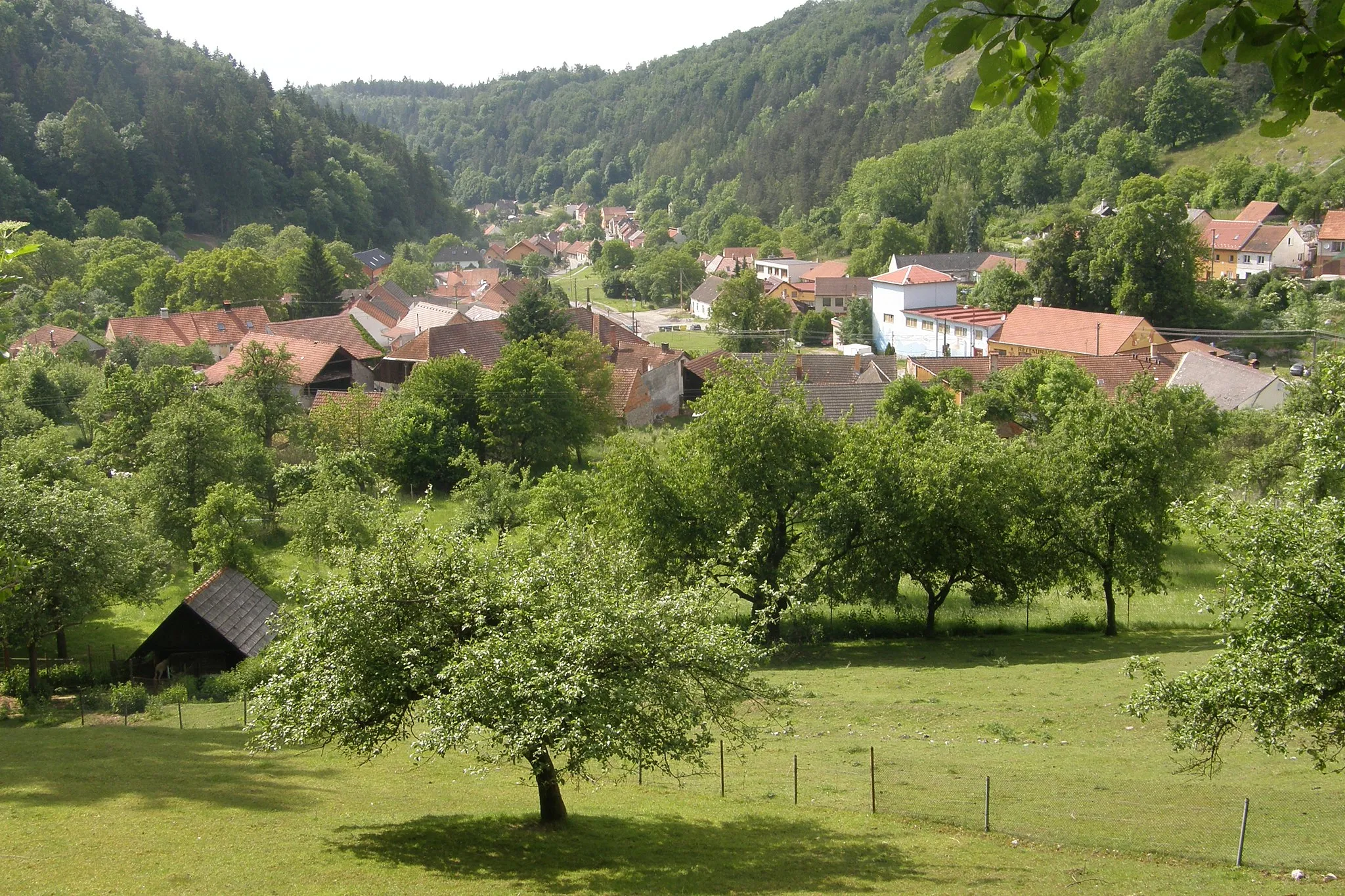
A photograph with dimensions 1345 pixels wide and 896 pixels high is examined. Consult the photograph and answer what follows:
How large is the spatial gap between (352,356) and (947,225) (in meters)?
58.0

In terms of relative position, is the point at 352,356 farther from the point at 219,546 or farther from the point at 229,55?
the point at 229,55

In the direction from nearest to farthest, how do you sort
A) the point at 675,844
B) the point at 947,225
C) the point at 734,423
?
the point at 675,844
the point at 734,423
the point at 947,225

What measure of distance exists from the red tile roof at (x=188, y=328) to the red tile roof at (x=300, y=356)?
4.77 metres

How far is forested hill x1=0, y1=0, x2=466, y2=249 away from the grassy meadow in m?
83.7

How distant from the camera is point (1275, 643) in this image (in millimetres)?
10273

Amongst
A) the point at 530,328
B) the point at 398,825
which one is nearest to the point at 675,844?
the point at 398,825

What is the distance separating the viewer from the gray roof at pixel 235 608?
21.9 metres

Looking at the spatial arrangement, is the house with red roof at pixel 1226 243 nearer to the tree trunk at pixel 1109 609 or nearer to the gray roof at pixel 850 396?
the gray roof at pixel 850 396

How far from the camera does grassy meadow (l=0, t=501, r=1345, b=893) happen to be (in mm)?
10586

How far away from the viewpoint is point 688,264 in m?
95.1

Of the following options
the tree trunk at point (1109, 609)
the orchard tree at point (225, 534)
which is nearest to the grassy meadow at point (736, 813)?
the tree trunk at point (1109, 609)

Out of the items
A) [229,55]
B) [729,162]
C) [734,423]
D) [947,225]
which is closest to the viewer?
[734,423]

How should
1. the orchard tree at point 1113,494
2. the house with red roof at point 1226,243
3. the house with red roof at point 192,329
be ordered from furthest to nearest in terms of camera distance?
the house with red roof at point 1226,243 < the house with red roof at point 192,329 < the orchard tree at point 1113,494

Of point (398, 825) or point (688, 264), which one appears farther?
point (688, 264)
